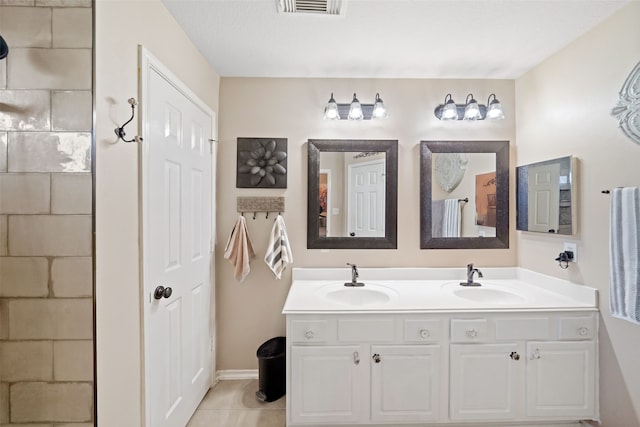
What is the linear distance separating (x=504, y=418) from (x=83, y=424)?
204 cm

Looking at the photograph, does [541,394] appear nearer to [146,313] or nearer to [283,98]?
[146,313]

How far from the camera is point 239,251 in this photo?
205 centimetres

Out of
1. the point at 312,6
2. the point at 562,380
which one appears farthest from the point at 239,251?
the point at 562,380

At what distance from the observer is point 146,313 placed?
4.21 ft

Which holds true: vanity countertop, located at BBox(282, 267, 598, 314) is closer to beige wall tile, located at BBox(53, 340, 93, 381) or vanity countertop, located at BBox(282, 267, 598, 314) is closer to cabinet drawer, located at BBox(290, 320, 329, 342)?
cabinet drawer, located at BBox(290, 320, 329, 342)

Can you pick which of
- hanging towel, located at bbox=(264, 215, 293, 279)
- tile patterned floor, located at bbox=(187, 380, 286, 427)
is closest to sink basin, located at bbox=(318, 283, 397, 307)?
hanging towel, located at bbox=(264, 215, 293, 279)

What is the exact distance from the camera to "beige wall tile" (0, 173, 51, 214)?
36.9 inches

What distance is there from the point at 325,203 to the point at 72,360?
63.5 inches

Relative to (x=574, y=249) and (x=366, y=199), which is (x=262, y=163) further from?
(x=574, y=249)

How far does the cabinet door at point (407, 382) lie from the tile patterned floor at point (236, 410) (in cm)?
70

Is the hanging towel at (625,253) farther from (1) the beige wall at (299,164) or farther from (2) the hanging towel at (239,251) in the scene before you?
(2) the hanging towel at (239,251)

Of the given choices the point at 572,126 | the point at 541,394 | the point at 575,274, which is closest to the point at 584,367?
the point at 541,394

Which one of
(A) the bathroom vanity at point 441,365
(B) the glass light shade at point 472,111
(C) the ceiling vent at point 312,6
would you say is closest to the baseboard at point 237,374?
(A) the bathroom vanity at point 441,365

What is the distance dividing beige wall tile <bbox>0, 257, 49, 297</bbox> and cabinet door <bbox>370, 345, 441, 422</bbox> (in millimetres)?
1506
